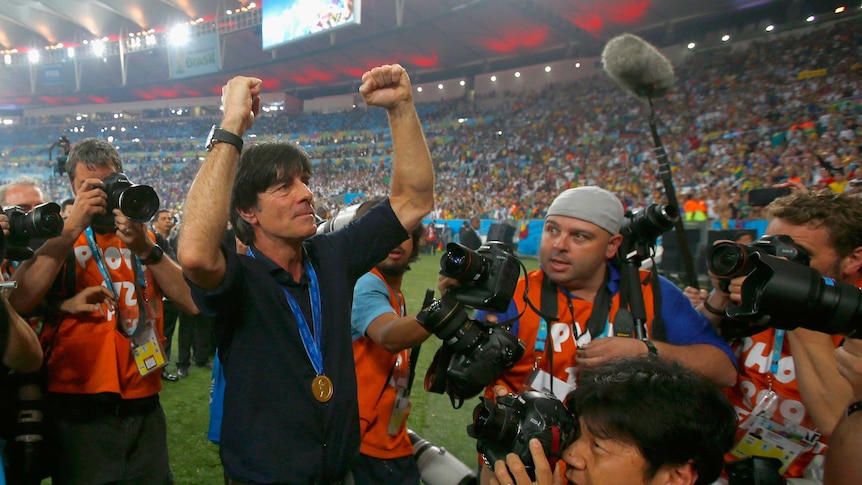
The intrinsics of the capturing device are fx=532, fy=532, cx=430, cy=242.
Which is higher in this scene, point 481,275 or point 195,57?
point 195,57

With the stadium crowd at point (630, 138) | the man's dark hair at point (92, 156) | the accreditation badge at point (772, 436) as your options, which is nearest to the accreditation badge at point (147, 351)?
the man's dark hair at point (92, 156)

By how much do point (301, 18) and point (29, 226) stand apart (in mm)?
26776

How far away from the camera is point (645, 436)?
4.20 feet

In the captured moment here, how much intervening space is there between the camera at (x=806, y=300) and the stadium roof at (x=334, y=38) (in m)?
23.0

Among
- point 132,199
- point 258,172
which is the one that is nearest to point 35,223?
point 132,199

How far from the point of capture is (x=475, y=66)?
30859mm

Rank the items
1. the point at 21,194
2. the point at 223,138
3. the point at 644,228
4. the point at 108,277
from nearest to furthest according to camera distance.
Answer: the point at 223,138 < the point at 644,228 < the point at 108,277 < the point at 21,194

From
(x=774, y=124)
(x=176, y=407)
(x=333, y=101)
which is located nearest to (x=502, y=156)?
(x=774, y=124)

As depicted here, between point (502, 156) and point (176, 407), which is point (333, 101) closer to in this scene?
point (502, 156)

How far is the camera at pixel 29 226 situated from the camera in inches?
77.1

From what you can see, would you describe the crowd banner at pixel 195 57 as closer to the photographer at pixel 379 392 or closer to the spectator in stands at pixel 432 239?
the spectator in stands at pixel 432 239

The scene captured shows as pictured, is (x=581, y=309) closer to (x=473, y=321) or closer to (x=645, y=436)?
(x=473, y=321)

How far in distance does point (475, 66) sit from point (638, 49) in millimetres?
29346

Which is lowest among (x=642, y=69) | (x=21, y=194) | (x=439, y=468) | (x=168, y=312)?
(x=168, y=312)
